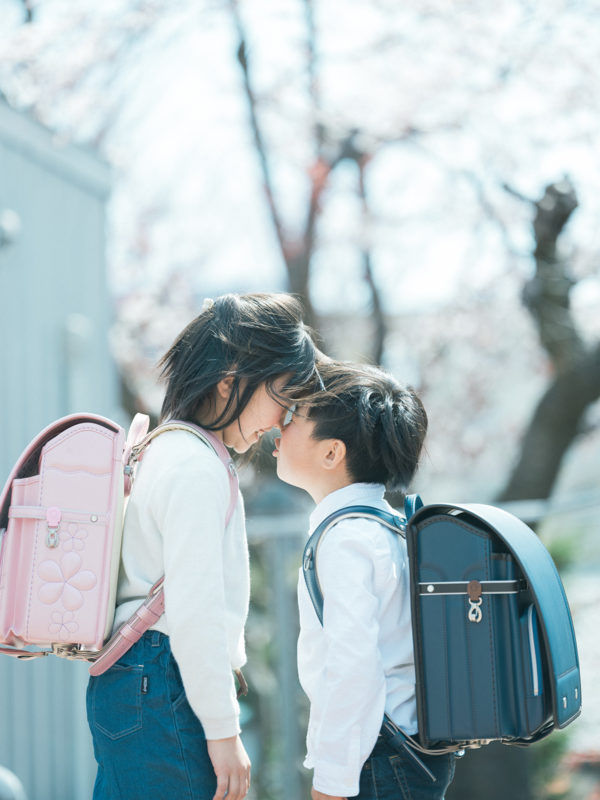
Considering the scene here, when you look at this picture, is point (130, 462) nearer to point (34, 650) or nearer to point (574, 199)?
point (34, 650)

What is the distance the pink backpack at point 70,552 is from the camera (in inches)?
57.9

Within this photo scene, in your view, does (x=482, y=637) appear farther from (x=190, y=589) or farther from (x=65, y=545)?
(x=65, y=545)

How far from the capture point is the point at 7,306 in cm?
345

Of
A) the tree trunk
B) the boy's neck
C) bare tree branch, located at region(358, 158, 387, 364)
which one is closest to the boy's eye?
the boy's neck

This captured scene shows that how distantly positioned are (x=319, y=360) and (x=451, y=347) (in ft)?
29.2

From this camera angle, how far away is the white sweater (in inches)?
56.1

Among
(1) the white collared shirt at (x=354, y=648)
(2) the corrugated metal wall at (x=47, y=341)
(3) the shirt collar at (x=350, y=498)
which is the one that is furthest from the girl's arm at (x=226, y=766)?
(2) the corrugated metal wall at (x=47, y=341)

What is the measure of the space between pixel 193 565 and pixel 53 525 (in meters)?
0.24

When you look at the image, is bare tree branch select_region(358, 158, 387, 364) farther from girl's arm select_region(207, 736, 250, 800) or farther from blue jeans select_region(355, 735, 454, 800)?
girl's arm select_region(207, 736, 250, 800)

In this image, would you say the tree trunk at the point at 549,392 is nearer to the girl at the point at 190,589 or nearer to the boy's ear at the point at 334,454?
the boy's ear at the point at 334,454

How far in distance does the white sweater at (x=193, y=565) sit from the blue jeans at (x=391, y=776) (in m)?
0.27

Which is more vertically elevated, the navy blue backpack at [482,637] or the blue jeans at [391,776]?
the navy blue backpack at [482,637]

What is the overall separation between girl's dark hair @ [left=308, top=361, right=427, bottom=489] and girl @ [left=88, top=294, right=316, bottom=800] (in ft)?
0.40

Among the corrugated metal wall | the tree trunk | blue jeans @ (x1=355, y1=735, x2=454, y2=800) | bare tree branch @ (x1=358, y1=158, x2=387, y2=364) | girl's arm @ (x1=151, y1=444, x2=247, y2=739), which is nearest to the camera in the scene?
girl's arm @ (x1=151, y1=444, x2=247, y2=739)
